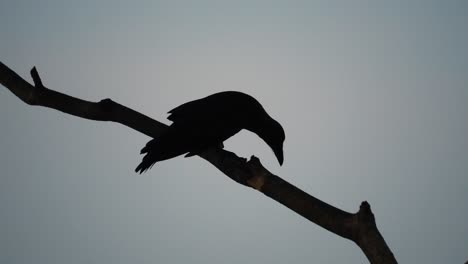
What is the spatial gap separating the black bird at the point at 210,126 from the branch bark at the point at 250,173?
0.13 metres

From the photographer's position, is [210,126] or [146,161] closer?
[146,161]

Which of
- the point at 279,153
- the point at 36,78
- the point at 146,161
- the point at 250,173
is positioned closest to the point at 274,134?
the point at 279,153

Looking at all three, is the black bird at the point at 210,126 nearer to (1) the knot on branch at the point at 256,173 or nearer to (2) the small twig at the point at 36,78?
(2) the small twig at the point at 36,78

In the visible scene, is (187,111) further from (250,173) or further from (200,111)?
(250,173)

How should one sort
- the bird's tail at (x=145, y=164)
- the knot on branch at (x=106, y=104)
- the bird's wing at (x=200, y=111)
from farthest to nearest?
the bird's wing at (x=200, y=111) → the bird's tail at (x=145, y=164) → the knot on branch at (x=106, y=104)

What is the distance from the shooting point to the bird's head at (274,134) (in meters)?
4.40

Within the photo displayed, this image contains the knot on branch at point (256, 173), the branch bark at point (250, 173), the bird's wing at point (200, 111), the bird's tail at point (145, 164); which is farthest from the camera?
the bird's wing at point (200, 111)

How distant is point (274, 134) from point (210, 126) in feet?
2.21

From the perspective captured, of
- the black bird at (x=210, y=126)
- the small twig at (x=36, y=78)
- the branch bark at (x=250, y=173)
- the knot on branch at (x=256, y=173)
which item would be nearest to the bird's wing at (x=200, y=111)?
the black bird at (x=210, y=126)

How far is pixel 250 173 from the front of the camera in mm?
2766

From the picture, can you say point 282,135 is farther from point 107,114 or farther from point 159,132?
point 107,114

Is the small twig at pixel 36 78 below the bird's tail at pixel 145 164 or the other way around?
the other way around

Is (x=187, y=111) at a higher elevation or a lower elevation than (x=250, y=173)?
higher

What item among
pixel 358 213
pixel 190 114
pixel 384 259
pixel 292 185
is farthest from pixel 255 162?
pixel 190 114
